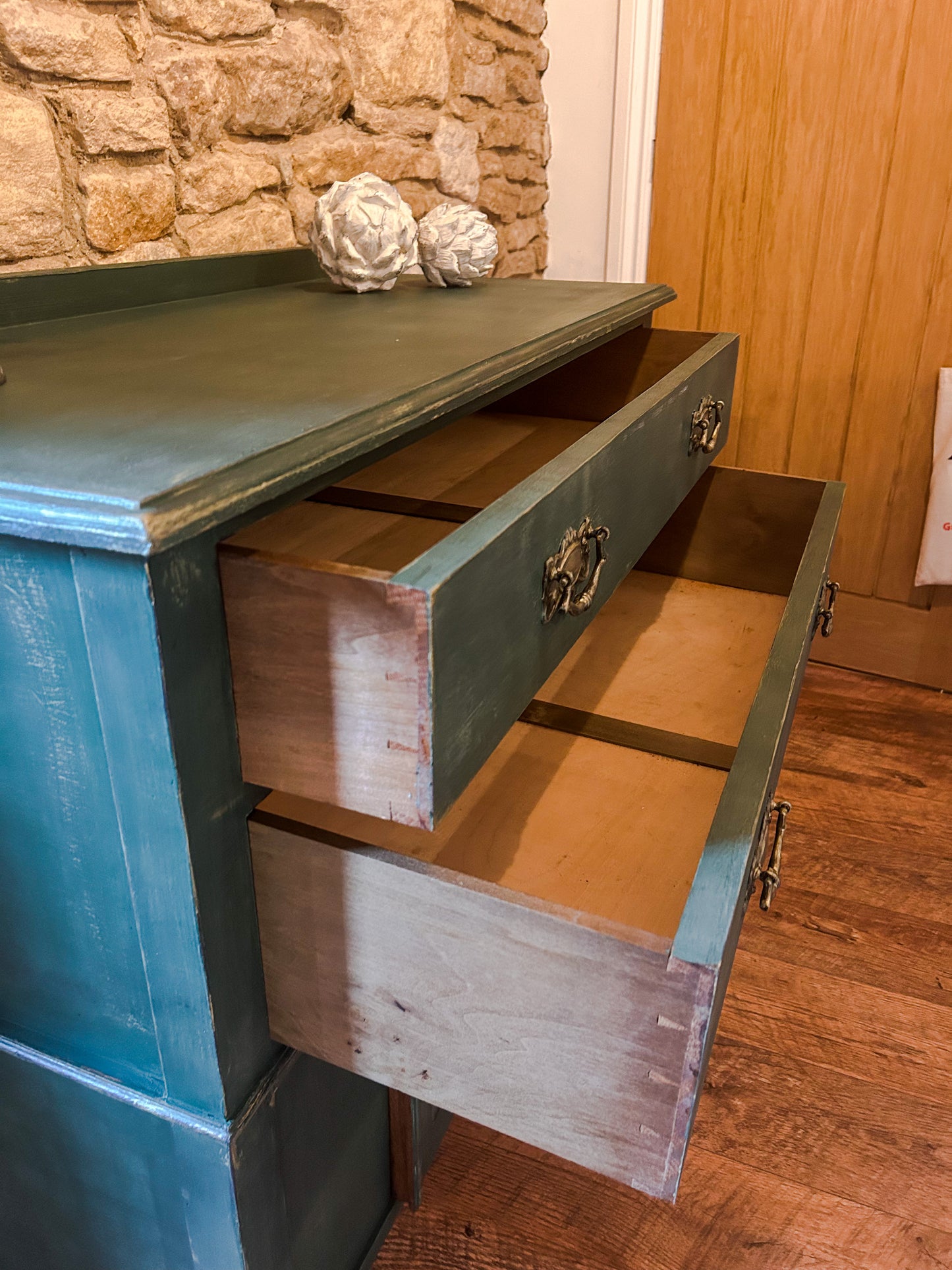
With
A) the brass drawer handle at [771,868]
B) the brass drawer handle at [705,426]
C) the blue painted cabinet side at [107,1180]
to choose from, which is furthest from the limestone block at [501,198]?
the blue painted cabinet side at [107,1180]

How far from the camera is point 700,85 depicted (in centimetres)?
201

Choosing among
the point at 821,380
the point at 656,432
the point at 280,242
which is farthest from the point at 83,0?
the point at 821,380

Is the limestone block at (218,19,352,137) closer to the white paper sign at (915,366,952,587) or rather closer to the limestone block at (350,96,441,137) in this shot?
the limestone block at (350,96,441,137)

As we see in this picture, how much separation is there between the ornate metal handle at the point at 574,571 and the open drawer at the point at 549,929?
0.57ft

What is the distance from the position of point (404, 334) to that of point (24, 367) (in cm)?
34

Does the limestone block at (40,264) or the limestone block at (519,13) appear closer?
the limestone block at (40,264)

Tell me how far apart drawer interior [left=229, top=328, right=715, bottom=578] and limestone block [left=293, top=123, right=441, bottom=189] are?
442 millimetres

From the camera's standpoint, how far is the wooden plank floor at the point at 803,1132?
1009 millimetres

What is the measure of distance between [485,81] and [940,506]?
132cm

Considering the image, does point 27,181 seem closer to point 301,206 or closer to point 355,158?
point 301,206

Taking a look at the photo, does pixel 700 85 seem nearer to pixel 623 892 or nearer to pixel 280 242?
pixel 280 242

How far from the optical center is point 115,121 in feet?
3.35

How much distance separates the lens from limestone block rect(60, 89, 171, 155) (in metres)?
0.98

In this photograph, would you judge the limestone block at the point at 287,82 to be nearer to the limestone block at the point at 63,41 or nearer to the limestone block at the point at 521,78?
the limestone block at the point at 63,41
